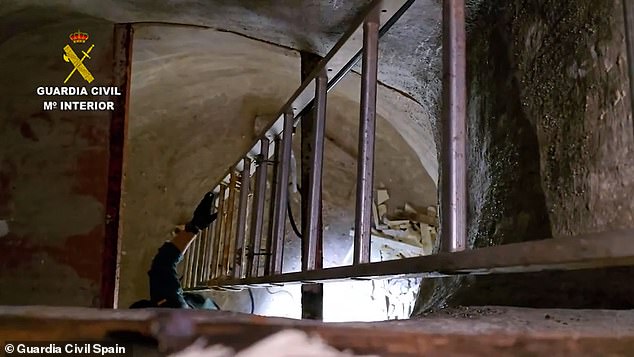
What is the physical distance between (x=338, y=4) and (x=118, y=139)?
3.39 feet

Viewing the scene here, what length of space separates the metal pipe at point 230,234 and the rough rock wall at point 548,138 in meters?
1.75

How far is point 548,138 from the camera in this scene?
1172 mm

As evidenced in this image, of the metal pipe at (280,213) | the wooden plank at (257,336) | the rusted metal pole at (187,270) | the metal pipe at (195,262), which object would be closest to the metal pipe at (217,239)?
the metal pipe at (195,262)

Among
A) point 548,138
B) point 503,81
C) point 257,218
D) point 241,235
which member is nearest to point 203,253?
point 241,235

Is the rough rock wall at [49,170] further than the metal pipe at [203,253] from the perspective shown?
No

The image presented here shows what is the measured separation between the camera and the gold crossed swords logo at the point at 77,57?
2.53 metres

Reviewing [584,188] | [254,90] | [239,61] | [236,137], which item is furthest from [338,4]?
[236,137]

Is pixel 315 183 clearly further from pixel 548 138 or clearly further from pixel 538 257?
pixel 538 257

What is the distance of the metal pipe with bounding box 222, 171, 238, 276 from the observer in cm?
320

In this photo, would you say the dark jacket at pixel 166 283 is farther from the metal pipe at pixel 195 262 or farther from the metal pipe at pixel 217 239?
the metal pipe at pixel 195 262

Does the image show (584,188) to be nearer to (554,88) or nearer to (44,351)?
(554,88)

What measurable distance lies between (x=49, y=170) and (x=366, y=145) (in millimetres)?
1520

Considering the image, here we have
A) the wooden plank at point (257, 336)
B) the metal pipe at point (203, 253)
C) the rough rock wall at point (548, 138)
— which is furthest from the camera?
the metal pipe at point (203, 253)

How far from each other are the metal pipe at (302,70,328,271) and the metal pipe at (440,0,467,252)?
0.80 meters
